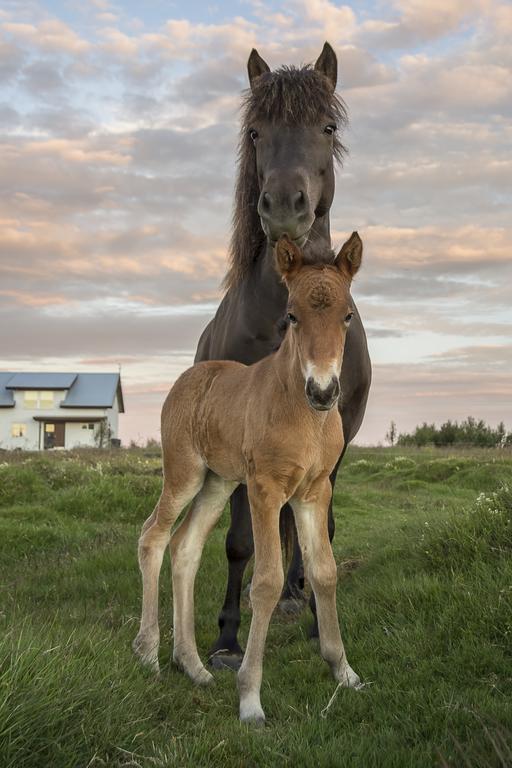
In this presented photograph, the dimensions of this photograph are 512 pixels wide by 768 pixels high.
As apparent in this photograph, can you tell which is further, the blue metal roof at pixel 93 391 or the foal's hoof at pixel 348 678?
the blue metal roof at pixel 93 391

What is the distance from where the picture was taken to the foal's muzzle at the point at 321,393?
386 centimetres

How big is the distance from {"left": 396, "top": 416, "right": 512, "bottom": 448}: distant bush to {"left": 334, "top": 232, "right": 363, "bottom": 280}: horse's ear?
28631 mm

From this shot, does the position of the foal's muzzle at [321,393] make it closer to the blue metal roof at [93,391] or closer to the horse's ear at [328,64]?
the horse's ear at [328,64]

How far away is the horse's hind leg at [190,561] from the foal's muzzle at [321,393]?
192 centimetres

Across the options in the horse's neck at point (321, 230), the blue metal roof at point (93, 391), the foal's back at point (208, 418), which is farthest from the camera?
the blue metal roof at point (93, 391)

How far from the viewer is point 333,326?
4133 mm

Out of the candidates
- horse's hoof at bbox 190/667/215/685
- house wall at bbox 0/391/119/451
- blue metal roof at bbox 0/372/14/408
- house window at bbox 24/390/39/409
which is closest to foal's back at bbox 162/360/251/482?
horse's hoof at bbox 190/667/215/685

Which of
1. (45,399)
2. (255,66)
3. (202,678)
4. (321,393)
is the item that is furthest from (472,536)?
(45,399)

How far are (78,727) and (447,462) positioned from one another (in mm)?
15350

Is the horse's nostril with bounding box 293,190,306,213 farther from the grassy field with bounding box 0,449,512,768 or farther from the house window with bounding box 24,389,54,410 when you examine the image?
the house window with bounding box 24,389,54,410

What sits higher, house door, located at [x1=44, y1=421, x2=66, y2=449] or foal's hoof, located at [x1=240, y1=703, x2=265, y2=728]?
house door, located at [x1=44, y1=421, x2=66, y2=449]

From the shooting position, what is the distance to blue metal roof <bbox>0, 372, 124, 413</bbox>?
52.2 m

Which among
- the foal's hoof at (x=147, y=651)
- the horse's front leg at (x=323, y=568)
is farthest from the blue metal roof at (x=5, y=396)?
the horse's front leg at (x=323, y=568)

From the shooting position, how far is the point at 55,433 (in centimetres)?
5366
